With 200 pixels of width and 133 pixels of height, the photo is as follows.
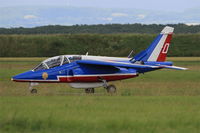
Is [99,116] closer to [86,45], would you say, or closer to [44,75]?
[44,75]

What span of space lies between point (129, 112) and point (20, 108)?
A: 2.93 meters

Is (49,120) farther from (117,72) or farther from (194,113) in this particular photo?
(117,72)

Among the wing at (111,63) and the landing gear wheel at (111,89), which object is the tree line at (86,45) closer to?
the wing at (111,63)

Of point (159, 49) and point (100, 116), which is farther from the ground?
point (159, 49)

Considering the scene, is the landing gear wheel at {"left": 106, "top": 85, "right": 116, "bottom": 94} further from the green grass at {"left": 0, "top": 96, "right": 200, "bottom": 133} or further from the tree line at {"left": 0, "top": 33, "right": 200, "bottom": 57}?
the tree line at {"left": 0, "top": 33, "right": 200, "bottom": 57}

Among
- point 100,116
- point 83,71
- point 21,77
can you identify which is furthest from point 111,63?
point 100,116

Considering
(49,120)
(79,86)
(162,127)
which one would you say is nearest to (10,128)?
(49,120)

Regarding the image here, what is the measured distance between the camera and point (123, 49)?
9050cm

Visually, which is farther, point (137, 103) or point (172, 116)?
point (137, 103)

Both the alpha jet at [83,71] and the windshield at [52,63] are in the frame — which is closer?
the alpha jet at [83,71]

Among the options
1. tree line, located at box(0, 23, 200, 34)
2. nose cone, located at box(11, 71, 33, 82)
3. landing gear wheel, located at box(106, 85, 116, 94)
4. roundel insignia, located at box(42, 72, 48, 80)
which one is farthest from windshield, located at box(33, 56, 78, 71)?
tree line, located at box(0, 23, 200, 34)

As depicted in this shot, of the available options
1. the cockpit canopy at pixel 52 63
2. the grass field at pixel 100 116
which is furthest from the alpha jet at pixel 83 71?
the grass field at pixel 100 116

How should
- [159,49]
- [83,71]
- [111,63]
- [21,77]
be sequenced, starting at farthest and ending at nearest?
[159,49] < [83,71] < [111,63] < [21,77]

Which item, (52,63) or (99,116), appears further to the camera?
(52,63)
